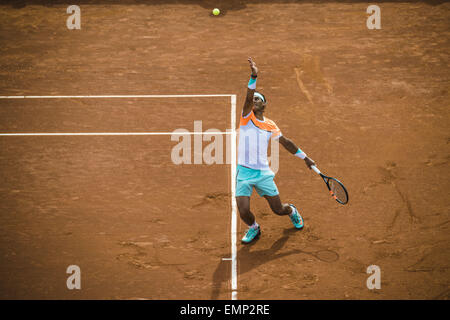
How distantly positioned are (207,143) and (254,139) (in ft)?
8.96

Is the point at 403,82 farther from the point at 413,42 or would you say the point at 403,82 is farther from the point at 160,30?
the point at 160,30

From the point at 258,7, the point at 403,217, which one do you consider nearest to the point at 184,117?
the point at 403,217

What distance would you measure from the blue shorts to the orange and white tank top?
0.08 meters

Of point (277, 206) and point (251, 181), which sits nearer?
point (251, 181)

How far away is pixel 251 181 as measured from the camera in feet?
23.8

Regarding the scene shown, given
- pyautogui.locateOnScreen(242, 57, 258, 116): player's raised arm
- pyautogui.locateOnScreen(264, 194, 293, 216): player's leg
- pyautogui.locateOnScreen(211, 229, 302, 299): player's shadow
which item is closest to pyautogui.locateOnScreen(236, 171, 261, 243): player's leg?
pyautogui.locateOnScreen(264, 194, 293, 216): player's leg

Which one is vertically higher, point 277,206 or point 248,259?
point 277,206

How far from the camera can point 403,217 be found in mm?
8031

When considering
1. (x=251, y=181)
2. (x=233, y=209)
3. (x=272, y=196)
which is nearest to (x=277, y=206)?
(x=272, y=196)

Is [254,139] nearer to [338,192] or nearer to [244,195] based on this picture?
[244,195]

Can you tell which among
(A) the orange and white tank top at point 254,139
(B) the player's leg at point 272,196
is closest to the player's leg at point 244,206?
(B) the player's leg at point 272,196

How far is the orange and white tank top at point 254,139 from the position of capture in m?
7.14

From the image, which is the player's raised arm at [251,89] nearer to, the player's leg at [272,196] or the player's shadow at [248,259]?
the player's leg at [272,196]

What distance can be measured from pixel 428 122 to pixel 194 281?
613 cm
